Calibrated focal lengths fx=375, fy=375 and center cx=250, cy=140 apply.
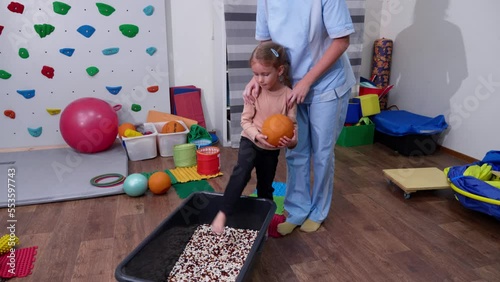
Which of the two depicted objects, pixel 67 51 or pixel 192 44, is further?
pixel 192 44

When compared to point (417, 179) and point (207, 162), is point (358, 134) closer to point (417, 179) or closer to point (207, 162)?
point (417, 179)

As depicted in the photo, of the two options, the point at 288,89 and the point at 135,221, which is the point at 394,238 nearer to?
the point at 288,89

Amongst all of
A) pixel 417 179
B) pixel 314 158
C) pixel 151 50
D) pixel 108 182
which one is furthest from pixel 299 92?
pixel 151 50

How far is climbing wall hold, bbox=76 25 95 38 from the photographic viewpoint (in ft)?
9.86

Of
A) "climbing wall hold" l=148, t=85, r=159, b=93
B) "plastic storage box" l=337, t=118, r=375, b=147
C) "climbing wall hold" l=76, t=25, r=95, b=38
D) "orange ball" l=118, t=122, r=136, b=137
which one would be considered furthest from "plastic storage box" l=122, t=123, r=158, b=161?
"plastic storage box" l=337, t=118, r=375, b=147

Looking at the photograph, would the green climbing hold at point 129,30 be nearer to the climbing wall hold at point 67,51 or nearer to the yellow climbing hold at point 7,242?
the climbing wall hold at point 67,51

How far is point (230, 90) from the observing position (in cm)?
306

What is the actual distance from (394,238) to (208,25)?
7.88 ft

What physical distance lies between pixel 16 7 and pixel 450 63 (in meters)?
3.41

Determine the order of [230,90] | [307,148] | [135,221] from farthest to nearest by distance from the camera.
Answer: [230,90] < [135,221] < [307,148]

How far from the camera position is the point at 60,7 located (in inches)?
115

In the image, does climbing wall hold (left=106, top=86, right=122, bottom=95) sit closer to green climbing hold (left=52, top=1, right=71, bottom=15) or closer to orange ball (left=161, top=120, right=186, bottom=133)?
orange ball (left=161, top=120, right=186, bottom=133)

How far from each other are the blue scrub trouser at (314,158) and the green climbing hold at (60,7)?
7.27ft

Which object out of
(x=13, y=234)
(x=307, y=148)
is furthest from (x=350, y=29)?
(x=13, y=234)
